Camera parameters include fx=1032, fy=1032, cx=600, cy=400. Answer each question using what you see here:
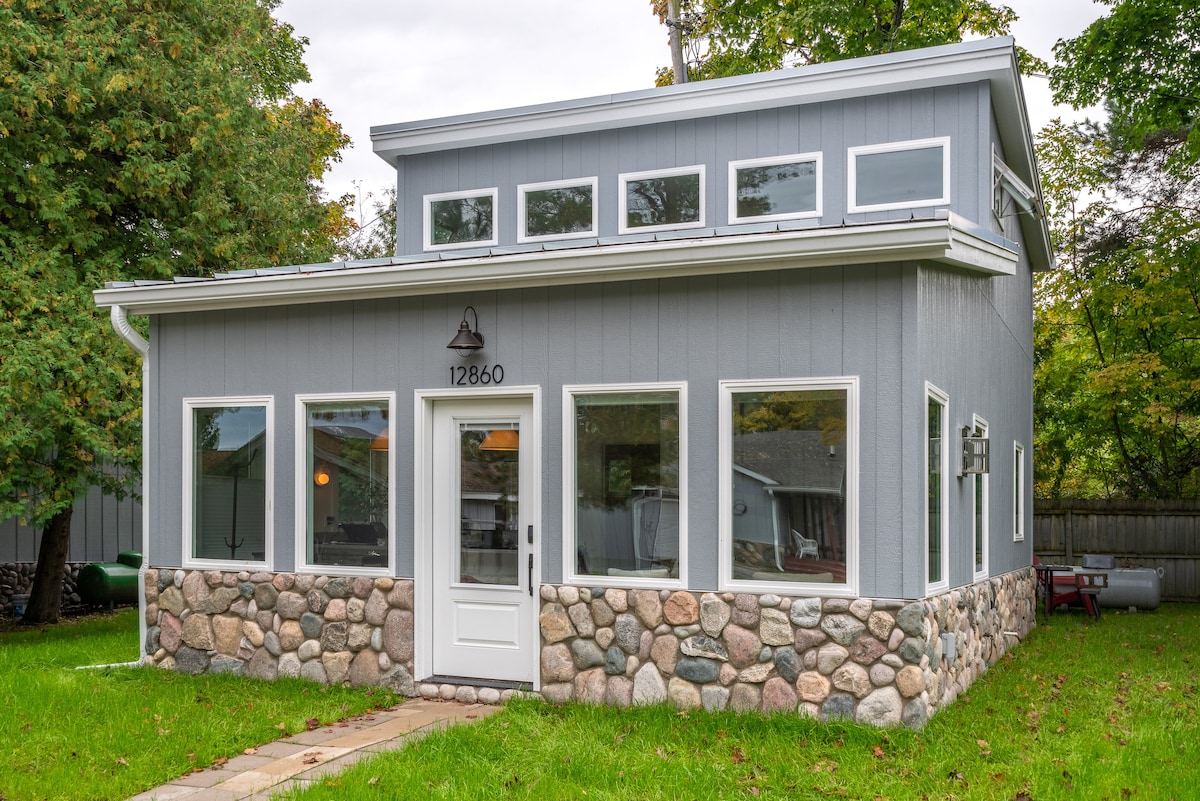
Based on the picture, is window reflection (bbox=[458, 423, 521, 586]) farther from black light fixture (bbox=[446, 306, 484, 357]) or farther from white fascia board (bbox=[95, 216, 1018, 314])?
white fascia board (bbox=[95, 216, 1018, 314])

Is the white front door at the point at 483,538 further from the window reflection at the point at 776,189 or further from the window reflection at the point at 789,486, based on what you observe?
the window reflection at the point at 776,189

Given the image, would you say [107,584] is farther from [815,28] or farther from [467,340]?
[815,28]

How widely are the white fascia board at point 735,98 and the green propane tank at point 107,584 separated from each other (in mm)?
7296

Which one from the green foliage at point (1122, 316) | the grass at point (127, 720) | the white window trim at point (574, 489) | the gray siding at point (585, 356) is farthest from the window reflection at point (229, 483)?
the green foliage at point (1122, 316)

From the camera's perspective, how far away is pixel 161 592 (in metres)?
8.15

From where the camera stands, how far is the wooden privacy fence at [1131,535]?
47.0 ft

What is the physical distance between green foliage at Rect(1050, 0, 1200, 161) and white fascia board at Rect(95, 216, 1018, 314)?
28.6ft

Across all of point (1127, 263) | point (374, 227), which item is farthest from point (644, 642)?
point (374, 227)

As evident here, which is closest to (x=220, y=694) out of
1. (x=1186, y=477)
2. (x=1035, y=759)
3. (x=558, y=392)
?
(x=558, y=392)

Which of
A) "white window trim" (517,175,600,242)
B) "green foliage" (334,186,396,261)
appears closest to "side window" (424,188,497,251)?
"white window trim" (517,175,600,242)

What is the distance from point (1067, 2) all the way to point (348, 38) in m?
14.3

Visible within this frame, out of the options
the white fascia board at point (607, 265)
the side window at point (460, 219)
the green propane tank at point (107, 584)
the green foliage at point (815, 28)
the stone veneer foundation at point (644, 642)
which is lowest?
the green propane tank at point (107, 584)

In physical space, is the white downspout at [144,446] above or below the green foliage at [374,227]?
below

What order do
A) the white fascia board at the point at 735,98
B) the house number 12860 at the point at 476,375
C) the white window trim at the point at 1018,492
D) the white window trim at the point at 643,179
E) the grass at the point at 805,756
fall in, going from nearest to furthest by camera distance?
1. the grass at the point at 805,756
2. the house number 12860 at the point at 476,375
3. the white fascia board at the point at 735,98
4. the white window trim at the point at 643,179
5. the white window trim at the point at 1018,492
